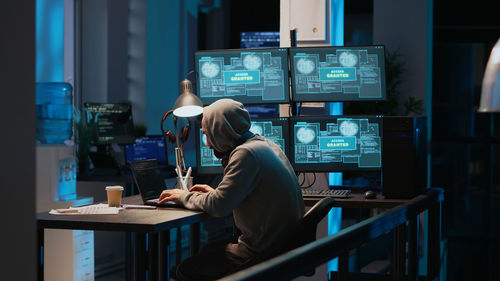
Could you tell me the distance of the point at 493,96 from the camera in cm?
141

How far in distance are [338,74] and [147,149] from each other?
89.8 inches

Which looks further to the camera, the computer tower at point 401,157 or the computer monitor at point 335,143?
the computer monitor at point 335,143

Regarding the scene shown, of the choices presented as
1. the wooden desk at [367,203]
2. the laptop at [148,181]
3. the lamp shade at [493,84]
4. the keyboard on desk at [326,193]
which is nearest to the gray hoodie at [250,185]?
the laptop at [148,181]

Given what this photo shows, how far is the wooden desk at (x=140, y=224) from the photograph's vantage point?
8.66 feet

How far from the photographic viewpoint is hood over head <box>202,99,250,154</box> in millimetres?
2877

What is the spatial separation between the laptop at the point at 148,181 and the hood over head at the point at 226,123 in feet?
1.39

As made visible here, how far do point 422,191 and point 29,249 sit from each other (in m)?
3.00

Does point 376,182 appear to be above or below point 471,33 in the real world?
below

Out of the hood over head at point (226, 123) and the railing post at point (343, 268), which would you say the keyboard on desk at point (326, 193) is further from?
the railing post at point (343, 268)

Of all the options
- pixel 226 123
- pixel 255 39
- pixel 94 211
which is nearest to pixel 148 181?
pixel 94 211

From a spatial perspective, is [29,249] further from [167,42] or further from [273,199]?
[167,42]

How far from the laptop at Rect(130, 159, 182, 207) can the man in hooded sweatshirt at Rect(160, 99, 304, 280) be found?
14.2 inches

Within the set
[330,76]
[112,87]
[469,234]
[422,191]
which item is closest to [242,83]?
[330,76]

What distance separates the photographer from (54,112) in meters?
5.32
